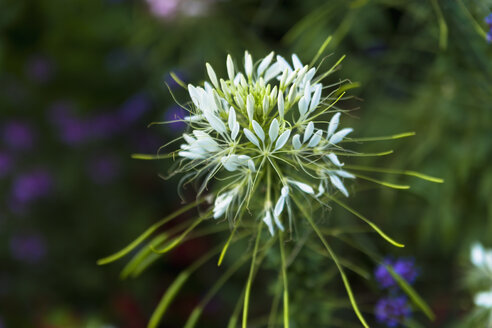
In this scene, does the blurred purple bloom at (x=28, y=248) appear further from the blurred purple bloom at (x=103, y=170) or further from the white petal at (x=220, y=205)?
the white petal at (x=220, y=205)

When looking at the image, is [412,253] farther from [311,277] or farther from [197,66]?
[197,66]

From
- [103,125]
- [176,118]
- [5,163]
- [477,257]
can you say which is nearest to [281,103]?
[477,257]

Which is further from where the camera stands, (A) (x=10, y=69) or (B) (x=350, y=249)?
(A) (x=10, y=69)

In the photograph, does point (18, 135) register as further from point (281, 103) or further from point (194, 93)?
point (281, 103)

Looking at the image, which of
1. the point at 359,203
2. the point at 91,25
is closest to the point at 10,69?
the point at 91,25

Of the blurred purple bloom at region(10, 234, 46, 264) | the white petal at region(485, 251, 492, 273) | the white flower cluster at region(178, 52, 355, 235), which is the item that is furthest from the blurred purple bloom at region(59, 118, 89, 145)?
the white petal at region(485, 251, 492, 273)

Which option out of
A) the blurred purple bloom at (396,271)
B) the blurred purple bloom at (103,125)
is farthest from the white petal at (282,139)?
the blurred purple bloom at (103,125)
